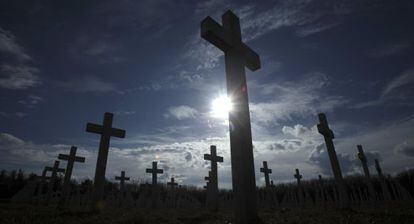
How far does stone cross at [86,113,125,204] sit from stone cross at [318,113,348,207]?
30.4 ft

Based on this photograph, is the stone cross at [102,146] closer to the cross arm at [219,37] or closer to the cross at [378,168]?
the cross arm at [219,37]

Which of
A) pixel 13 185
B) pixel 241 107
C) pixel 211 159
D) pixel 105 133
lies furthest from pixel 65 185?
pixel 13 185

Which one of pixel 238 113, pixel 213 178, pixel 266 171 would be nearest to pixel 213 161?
pixel 213 178

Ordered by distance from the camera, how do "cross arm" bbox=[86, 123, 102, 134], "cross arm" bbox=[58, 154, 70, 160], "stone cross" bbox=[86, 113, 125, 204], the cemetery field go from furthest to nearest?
"cross arm" bbox=[58, 154, 70, 160] → "cross arm" bbox=[86, 123, 102, 134] → "stone cross" bbox=[86, 113, 125, 204] → the cemetery field

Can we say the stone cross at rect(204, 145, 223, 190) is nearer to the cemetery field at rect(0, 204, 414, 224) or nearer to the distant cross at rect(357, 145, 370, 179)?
the cemetery field at rect(0, 204, 414, 224)

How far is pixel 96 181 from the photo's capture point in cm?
950

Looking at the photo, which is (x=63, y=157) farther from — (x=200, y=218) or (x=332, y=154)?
(x=332, y=154)

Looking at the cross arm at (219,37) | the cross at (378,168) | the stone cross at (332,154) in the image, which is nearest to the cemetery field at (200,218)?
the stone cross at (332,154)

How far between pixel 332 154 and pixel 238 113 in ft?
26.1

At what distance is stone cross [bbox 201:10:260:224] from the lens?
13.8 feet

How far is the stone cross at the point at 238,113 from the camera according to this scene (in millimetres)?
4203

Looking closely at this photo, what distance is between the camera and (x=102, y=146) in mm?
10445

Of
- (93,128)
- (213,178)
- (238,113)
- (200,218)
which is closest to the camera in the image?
(238,113)

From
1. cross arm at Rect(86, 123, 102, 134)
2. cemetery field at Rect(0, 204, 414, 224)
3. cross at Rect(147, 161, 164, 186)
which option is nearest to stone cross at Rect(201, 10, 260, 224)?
cemetery field at Rect(0, 204, 414, 224)
